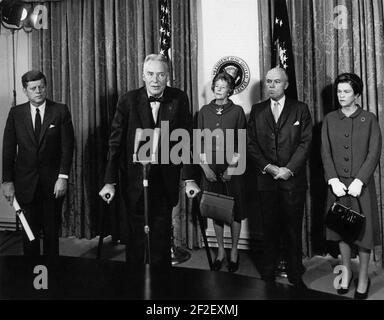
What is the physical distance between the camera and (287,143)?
2973 millimetres

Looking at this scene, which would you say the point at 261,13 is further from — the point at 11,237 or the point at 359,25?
the point at 11,237

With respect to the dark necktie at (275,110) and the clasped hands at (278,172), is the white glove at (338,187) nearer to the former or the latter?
the clasped hands at (278,172)

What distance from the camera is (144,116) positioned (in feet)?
7.88

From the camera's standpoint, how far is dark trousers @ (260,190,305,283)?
9.77 feet

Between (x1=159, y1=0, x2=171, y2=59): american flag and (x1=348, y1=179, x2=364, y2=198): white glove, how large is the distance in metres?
1.81

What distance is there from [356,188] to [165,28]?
2055 millimetres

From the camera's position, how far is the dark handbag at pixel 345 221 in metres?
2.67

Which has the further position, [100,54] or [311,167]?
[100,54]

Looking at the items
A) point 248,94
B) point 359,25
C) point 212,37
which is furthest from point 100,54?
point 359,25

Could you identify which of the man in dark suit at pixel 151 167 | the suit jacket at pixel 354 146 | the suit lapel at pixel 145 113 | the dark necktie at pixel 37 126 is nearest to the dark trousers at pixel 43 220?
the dark necktie at pixel 37 126

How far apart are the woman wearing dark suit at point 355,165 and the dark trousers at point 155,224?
110cm

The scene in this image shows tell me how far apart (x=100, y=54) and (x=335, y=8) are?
7.14ft

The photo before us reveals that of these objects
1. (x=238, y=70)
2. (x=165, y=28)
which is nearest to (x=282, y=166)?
(x=238, y=70)

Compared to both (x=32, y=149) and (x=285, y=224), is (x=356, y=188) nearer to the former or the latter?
(x=285, y=224)
